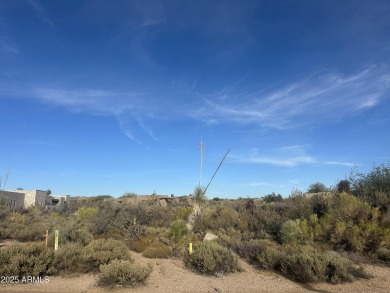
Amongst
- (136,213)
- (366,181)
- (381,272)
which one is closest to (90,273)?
(381,272)

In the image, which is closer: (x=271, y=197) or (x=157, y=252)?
(x=157, y=252)

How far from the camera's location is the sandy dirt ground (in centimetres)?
1073

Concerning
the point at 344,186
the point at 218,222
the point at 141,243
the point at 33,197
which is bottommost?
the point at 141,243

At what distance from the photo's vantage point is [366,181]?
21.3 metres

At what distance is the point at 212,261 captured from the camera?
41.3 ft

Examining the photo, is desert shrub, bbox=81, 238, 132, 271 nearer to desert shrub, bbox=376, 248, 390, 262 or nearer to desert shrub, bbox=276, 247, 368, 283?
desert shrub, bbox=276, 247, 368, 283

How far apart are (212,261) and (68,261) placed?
16.3ft

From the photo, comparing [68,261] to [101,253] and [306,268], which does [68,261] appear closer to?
[101,253]

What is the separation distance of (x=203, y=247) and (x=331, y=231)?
6.62 m

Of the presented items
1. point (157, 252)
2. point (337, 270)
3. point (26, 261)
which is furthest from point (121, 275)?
point (337, 270)

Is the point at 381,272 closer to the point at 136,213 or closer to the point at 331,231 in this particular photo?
the point at 331,231

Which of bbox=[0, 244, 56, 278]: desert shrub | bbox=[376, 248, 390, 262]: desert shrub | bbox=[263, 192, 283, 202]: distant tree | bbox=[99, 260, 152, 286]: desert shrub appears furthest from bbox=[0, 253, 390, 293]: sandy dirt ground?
bbox=[263, 192, 283, 202]: distant tree

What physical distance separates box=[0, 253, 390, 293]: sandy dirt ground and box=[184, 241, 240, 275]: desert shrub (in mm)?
316

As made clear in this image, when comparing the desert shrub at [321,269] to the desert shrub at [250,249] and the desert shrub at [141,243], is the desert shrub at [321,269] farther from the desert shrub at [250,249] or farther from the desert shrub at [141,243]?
the desert shrub at [141,243]
